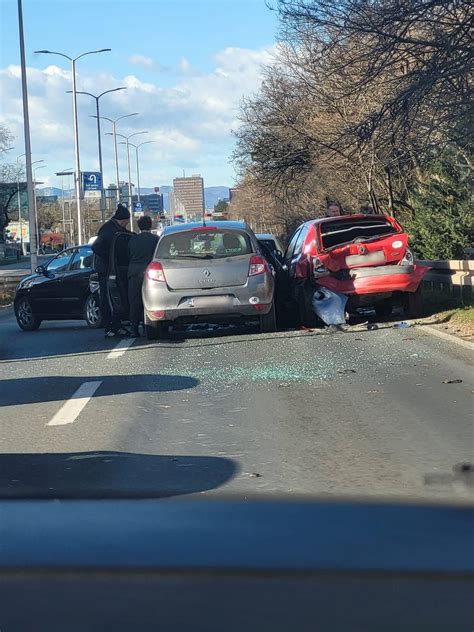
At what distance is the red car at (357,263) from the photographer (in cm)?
1409

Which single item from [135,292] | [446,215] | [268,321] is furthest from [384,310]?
[446,215]

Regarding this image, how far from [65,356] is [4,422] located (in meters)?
4.64

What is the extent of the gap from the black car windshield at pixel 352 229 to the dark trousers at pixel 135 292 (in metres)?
3.00

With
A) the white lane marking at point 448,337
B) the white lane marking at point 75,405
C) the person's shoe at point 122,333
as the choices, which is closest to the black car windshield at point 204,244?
the person's shoe at point 122,333

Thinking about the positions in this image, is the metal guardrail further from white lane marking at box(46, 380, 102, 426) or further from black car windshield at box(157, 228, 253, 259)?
white lane marking at box(46, 380, 102, 426)

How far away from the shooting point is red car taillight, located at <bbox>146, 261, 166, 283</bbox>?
13.3m

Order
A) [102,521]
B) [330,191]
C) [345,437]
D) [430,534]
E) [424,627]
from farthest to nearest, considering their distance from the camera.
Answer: [330,191] < [345,437] < [102,521] < [430,534] < [424,627]

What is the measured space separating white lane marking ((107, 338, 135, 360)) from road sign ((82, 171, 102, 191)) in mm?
38928

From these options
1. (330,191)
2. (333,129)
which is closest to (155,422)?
(333,129)

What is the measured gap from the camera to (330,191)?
3659 centimetres

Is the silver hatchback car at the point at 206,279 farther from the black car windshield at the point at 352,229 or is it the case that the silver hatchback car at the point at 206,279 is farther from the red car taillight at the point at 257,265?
the black car windshield at the point at 352,229

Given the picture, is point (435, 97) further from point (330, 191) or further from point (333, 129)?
point (330, 191)

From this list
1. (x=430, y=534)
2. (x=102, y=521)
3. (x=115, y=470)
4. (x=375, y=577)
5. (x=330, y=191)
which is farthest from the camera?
(x=330, y=191)

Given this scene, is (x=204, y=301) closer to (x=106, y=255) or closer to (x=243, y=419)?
(x=106, y=255)
